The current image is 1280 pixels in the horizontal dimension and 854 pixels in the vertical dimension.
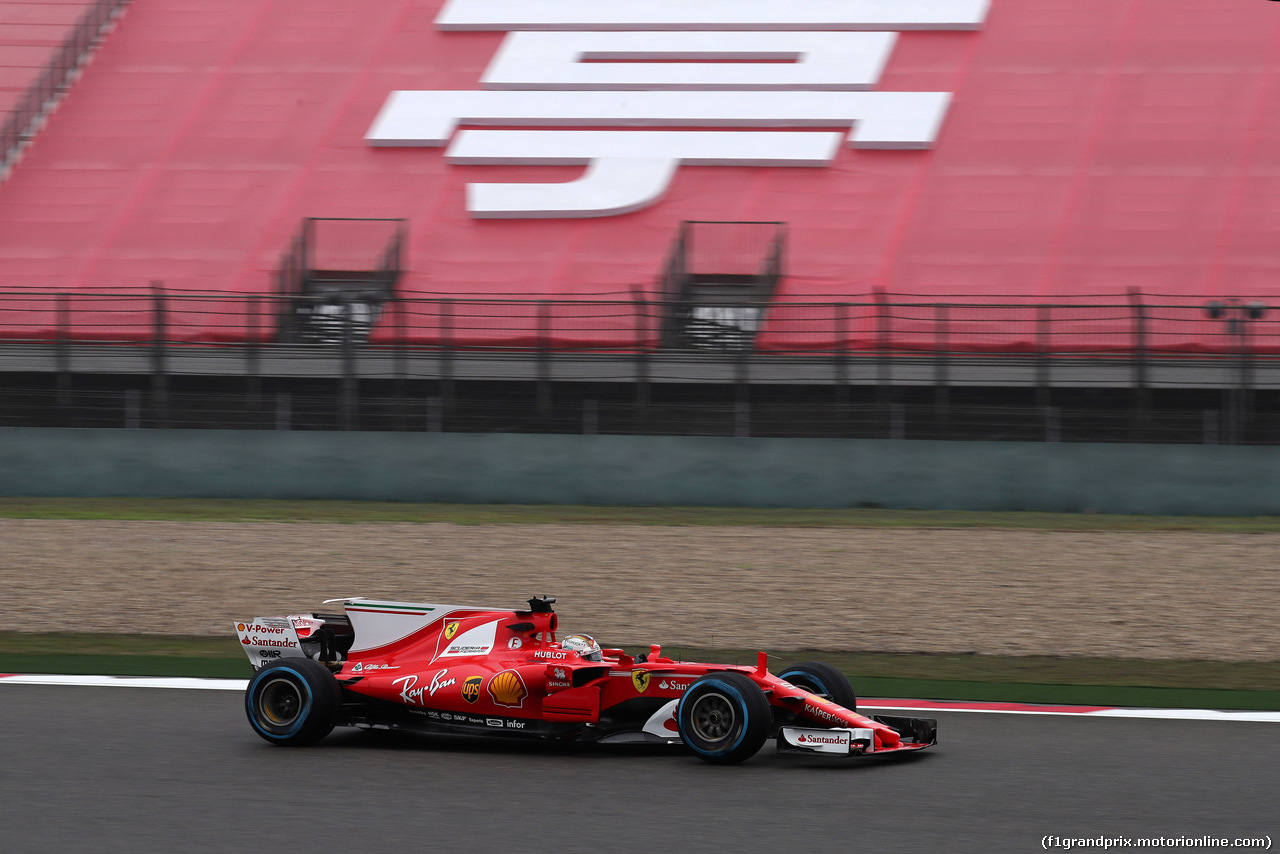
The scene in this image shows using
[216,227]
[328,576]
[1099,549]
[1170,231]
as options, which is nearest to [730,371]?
[1099,549]

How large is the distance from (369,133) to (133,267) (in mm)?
4415

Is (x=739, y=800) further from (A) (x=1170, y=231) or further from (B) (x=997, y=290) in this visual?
(A) (x=1170, y=231)

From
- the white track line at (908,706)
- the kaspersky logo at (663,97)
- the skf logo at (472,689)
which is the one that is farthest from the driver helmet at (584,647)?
the kaspersky logo at (663,97)

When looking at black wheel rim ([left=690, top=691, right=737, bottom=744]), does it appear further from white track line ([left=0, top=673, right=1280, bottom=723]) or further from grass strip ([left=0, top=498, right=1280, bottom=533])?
grass strip ([left=0, top=498, right=1280, bottom=533])

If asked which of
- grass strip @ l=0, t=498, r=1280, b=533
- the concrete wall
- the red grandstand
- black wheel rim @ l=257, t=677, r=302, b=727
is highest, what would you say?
the red grandstand

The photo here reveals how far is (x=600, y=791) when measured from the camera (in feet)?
19.8

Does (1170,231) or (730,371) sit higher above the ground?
(1170,231)

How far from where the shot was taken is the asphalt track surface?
5.30 meters

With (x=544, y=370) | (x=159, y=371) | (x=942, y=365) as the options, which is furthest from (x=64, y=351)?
(x=942, y=365)

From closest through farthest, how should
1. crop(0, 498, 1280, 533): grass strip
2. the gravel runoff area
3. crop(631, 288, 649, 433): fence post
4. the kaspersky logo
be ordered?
the gravel runoff area < crop(0, 498, 1280, 533): grass strip < crop(631, 288, 649, 433): fence post < the kaspersky logo

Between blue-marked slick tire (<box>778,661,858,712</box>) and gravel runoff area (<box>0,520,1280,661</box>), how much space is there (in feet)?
10.4

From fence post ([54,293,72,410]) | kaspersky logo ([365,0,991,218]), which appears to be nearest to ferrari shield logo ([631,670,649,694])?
fence post ([54,293,72,410])

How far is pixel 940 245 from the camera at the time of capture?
73.4 feet

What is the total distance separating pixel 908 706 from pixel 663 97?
18.1 meters
